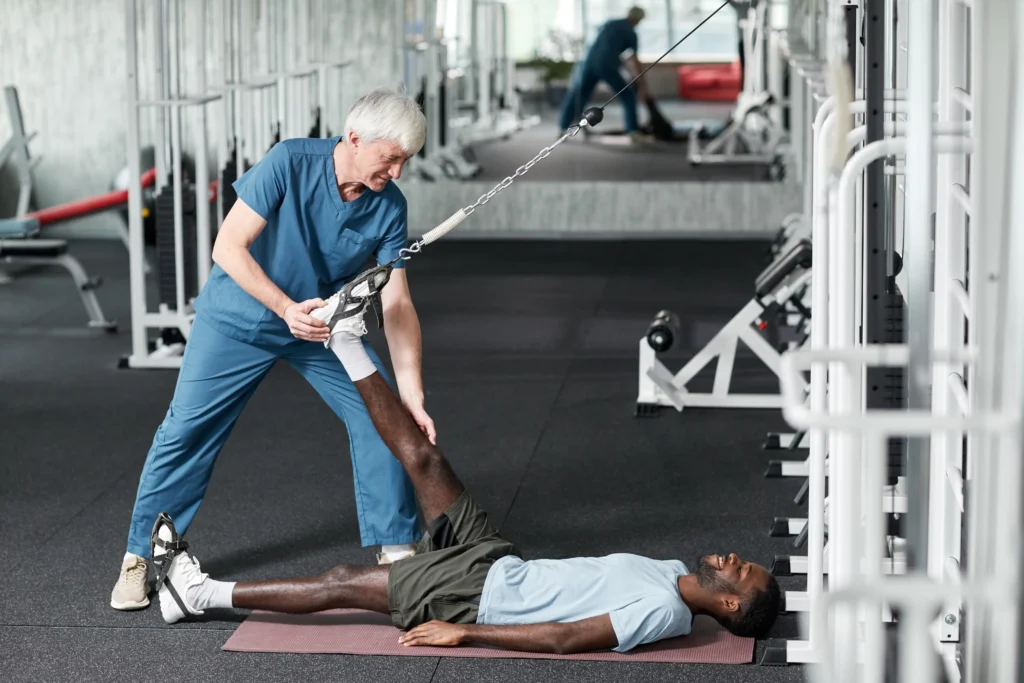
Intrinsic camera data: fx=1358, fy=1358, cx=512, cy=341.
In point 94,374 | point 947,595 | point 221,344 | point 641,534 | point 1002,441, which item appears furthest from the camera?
point 94,374

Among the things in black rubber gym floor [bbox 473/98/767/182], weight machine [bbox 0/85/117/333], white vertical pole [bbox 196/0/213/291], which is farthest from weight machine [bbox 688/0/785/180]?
white vertical pole [bbox 196/0/213/291]

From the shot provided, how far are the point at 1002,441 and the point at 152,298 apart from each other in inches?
249

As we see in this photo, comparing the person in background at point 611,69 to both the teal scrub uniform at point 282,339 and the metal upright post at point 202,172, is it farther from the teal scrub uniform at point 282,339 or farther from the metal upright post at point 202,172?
the teal scrub uniform at point 282,339

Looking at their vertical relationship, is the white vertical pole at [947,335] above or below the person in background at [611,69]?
below

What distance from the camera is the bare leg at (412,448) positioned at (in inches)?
117

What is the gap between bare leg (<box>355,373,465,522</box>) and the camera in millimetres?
2984

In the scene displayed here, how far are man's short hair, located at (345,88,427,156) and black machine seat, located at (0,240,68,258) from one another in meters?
3.92

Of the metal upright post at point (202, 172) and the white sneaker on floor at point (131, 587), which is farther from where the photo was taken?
the metal upright post at point (202, 172)

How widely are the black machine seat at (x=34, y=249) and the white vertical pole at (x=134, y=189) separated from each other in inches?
32.9

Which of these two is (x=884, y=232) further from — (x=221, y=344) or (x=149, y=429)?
(x=149, y=429)

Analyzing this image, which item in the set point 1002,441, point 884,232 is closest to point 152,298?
point 884,232

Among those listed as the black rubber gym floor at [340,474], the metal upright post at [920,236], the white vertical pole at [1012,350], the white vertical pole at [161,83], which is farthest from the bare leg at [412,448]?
the white vertical pole at [161,83]

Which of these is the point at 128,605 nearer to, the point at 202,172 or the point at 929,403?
the point at 929,403

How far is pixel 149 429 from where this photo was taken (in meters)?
4.74
